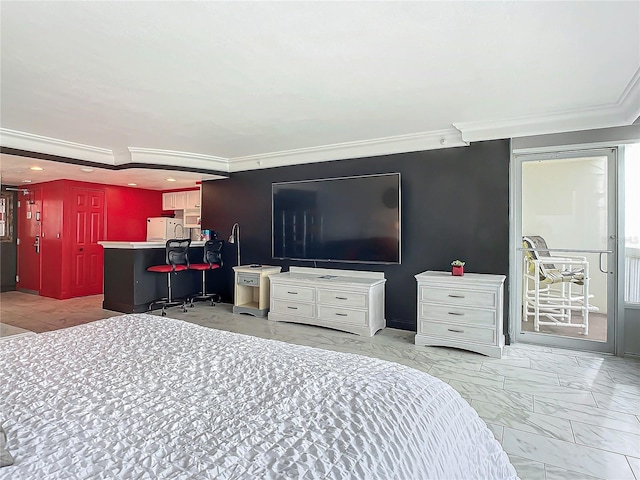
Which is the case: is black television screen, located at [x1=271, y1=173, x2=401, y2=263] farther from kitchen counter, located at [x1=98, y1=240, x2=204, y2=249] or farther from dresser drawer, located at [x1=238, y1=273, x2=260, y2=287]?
kitchen counter, located at [x1=98, y1=240, x2=204, y2=249]

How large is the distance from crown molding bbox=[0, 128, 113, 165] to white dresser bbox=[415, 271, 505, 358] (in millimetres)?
4634

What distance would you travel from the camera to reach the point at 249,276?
535 centimetres

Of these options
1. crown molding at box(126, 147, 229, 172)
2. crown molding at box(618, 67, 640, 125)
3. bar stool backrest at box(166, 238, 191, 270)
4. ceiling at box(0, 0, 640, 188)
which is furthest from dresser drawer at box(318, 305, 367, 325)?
crown molding at box(618, 67, 640, 125)

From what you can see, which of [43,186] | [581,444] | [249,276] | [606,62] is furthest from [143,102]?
[43,186]

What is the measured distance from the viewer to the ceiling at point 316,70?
1948 millimetres

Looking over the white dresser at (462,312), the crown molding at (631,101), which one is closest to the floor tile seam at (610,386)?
the white dresser at (462,312)

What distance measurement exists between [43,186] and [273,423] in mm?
8041

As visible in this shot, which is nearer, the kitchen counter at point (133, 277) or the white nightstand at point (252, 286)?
the white nightstand at point (252, 286)

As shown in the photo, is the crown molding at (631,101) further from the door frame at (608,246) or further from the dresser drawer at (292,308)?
the dresser drawer at (292,308)

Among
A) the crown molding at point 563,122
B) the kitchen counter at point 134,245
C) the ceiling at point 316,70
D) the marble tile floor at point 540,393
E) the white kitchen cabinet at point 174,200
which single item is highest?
the ceiling at point 316,70

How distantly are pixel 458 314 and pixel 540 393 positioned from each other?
3.53 feet

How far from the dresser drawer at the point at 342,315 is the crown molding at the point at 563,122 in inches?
90.9

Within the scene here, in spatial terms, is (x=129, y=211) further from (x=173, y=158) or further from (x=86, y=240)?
(x=173, y=158)

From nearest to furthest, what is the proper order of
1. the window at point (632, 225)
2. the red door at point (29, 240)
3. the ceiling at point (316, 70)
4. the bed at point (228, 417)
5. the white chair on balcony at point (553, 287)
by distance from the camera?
the bed at point (228, 417), the ceiling at point (316, 70), the window at point (632, 225), the white chair on balcony at point (553, 287), the red door at point (29, 240)
